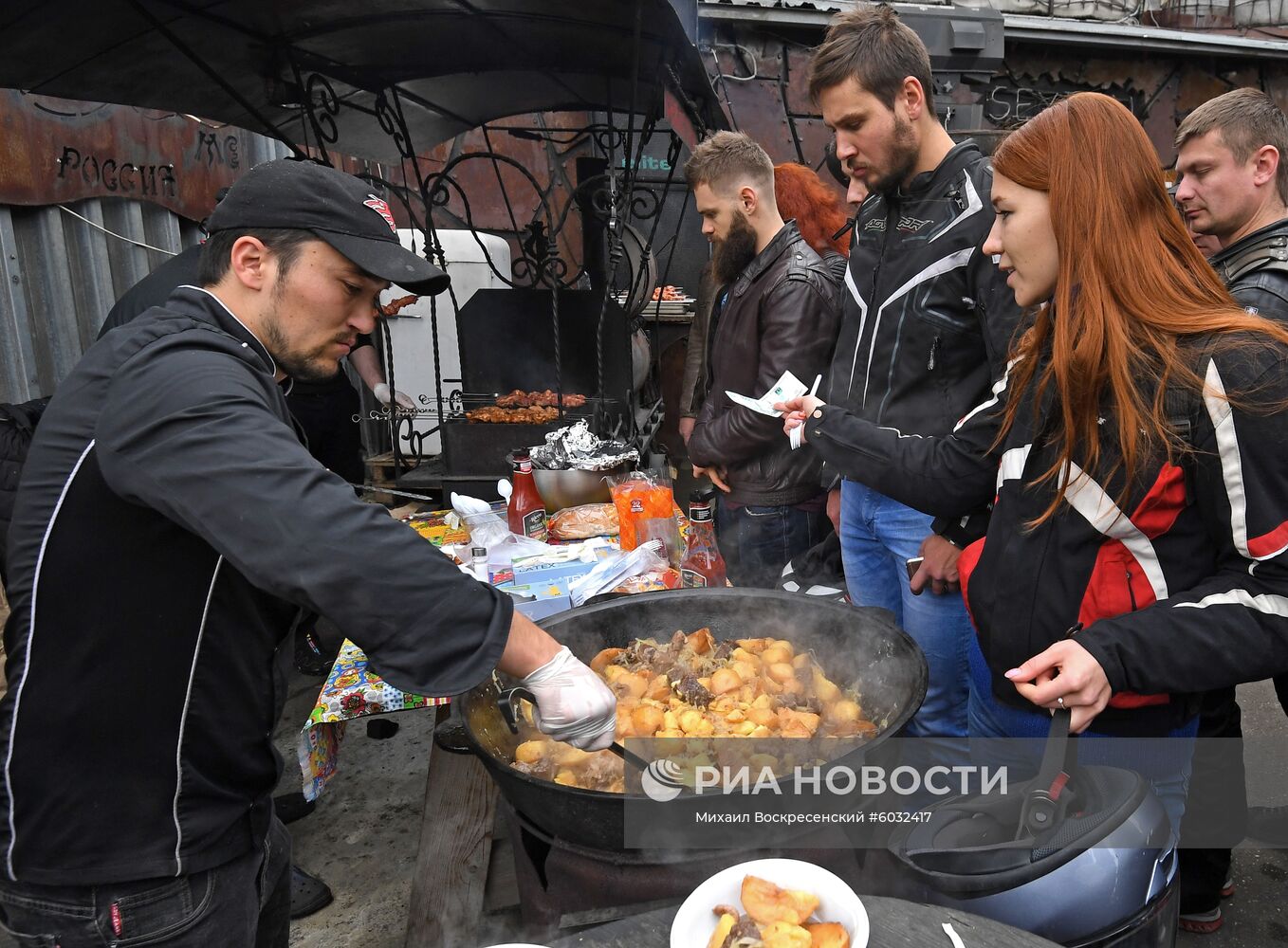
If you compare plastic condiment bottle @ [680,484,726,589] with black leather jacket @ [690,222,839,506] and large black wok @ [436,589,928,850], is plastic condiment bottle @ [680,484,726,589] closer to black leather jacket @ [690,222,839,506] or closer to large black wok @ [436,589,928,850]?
large black wok @ [436,589,928,850]

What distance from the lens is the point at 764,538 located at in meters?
3.79

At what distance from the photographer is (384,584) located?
1301 mm

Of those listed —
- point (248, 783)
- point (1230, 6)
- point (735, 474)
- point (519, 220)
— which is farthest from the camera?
point (519, 220)

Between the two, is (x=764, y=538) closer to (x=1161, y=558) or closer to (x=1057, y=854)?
(x=1161, y=558)

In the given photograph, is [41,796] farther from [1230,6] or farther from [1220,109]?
[1230,6]

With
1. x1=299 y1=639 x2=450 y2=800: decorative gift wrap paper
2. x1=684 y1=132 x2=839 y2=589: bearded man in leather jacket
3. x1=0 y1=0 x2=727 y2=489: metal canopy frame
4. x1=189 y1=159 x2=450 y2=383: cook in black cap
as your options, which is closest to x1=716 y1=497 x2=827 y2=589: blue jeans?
x1=684 y1=132 x2=839 y2=589: bearded man in leather jacket

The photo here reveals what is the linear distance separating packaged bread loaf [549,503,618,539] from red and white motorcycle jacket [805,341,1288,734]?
1.73m

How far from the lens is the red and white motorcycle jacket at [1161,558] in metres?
1.60

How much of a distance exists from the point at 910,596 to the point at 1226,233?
204 cm

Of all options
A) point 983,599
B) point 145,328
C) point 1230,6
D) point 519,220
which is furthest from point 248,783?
point 1230,6

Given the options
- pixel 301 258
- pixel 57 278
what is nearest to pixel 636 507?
pixel 301 258

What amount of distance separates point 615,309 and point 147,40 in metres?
2.96

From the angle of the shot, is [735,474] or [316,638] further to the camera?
[735,474]

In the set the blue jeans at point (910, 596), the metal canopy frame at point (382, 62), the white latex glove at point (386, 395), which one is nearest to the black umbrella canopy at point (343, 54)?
the metal canopy frame at point (382, 62)
